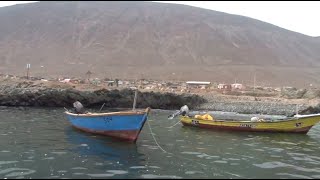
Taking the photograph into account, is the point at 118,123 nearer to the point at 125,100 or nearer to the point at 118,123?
the point at 118,123

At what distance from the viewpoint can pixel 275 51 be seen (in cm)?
18162

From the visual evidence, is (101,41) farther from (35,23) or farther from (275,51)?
(275,51)

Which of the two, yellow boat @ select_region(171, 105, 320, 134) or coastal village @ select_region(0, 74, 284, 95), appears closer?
yellow boat @ select_region(171, 105, 320, 134)

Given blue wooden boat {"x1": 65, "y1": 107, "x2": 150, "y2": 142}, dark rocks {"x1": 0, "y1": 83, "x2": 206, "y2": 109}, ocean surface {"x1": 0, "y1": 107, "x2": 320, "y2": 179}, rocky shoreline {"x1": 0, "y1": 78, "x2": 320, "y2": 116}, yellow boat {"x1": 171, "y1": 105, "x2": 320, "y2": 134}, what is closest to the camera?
ocean surface {"x1": 0, "y1": 107, "x2": 320, "y2": 179}

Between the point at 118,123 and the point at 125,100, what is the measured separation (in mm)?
31723

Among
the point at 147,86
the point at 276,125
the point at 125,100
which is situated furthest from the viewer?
the point at 147,86

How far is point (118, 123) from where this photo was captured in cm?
2208

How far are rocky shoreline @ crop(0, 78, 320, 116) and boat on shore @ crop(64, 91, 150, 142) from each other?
25.8 m

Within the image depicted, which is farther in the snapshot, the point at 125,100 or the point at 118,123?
the point at 125,100

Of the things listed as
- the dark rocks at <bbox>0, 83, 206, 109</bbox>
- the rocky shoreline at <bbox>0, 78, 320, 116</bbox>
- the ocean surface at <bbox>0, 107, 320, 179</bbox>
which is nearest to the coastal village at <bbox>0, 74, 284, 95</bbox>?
the rocky shoreline at <bbox>0, 78, 320, 116</bbox>

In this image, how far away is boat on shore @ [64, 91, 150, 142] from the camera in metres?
21.2

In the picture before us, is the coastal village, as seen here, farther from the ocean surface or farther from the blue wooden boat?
the ocean surface

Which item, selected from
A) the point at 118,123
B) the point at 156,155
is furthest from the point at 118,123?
the point at 156,155

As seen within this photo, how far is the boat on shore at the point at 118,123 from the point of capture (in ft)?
69.6
